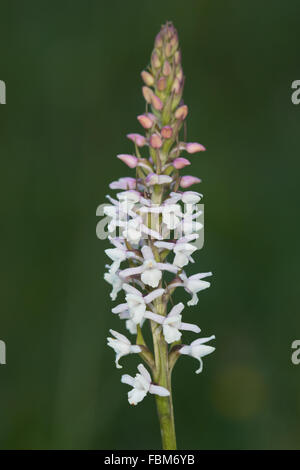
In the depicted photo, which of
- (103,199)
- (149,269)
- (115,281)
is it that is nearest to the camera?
(149,269)


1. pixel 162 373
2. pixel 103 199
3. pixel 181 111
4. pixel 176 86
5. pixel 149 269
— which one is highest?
pixel 103 199

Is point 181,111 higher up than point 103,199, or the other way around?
point 103,199

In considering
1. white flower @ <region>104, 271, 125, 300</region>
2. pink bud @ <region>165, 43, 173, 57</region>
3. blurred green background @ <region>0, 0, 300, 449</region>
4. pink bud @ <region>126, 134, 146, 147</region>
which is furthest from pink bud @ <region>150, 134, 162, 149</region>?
blurred green background @ <region>0, 0, 300, 449</region>

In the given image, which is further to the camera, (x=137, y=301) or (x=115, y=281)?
(x=115, y=281)

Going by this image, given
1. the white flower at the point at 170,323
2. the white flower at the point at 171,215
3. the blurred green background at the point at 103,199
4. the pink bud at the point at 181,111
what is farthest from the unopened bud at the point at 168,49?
the blurred green background at the point at 103,199

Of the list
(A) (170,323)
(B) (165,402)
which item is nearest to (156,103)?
(A) (170,323)

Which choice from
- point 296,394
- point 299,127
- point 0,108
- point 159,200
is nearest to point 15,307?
point 0,108

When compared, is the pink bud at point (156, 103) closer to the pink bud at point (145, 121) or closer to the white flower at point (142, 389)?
the pink bud at point (145, 121)

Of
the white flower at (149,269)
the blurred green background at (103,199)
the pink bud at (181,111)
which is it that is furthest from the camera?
the blurred green background at (103,199)

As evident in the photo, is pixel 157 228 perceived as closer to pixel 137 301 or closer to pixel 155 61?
pixel 137 301
